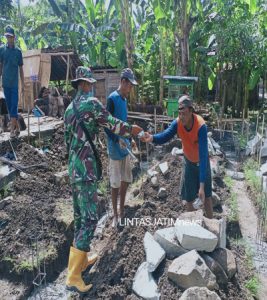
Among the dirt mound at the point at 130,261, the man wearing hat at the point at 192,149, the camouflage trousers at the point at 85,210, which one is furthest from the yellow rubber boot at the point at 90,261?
the man wearing hat at the point at 192,149

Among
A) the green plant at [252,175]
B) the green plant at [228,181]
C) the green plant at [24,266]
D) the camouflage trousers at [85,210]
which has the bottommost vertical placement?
the green plant at [24,266]

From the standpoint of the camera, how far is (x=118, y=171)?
484 cm

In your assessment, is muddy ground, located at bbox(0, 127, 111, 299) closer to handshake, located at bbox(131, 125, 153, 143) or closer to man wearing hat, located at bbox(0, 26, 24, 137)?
man wearing hat, located at bbox(0, 26, 24, 137)

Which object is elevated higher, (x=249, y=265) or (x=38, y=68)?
(x=38, y=68)

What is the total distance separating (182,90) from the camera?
10203 millimetres

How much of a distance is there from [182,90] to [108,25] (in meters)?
4.61

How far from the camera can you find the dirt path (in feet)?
14.0

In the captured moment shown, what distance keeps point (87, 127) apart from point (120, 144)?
102cm

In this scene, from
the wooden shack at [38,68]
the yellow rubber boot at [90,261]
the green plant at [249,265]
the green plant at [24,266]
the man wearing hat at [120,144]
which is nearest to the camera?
the green plant at [249,265]

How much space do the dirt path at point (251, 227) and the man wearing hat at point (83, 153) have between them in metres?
1.81

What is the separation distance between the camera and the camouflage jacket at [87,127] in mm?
3680

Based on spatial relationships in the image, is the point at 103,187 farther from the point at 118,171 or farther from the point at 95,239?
the point at 118,171

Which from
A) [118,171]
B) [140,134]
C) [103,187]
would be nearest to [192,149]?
[140,134]

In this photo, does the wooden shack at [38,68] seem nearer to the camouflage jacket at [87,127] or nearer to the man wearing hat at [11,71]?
the man wearing hat at [11,71]
